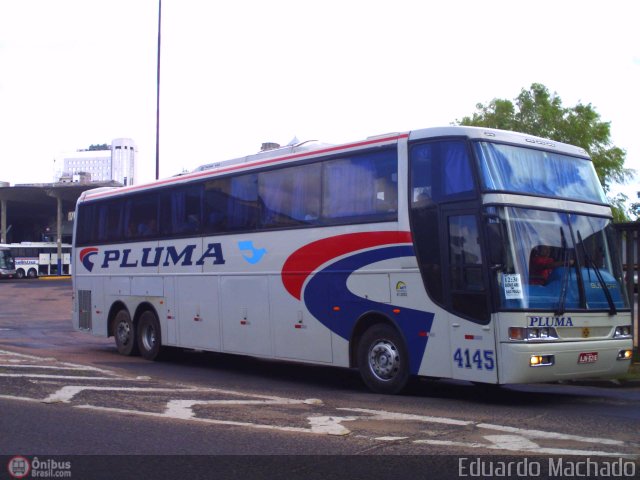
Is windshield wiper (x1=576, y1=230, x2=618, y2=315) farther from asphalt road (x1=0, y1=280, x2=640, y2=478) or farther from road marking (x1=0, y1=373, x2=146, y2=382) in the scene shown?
road marking (x1=0, y1=373, x2=146, y2=382)

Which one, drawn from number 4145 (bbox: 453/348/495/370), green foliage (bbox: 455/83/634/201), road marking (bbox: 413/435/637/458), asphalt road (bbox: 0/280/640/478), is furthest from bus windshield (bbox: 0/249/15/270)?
road marking (bbox: 413/435/637/458)

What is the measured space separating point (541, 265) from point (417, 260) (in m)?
1.68

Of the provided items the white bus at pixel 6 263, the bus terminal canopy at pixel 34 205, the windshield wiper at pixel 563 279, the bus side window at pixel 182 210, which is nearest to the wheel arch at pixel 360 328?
the windshield wiper at pixel 563 279

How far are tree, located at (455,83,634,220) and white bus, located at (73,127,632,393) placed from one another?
31669mm

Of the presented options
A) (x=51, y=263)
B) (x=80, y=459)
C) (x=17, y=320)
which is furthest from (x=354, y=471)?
(x=51, y=263)

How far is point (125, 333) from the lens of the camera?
18484mm

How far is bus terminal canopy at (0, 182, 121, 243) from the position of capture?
2808 inches

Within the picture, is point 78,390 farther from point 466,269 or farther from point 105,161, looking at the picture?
point 105,161

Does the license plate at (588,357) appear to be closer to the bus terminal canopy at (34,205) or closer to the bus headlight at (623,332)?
the bus headlight at (623,332)

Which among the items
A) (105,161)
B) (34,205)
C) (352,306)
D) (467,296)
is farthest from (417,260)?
(105,161)

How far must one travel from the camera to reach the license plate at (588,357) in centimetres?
1110

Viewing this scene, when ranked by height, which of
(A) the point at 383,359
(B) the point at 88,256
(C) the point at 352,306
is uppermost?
(B) the point at 88,256

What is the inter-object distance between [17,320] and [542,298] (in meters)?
22.9

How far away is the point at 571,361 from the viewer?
36.0 ft
